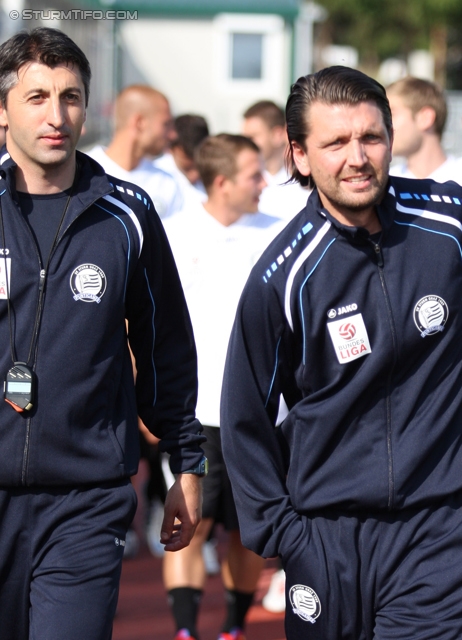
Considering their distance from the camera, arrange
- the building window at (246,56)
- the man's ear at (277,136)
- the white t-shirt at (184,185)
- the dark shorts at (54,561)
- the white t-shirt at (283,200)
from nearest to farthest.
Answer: the dark shorts at (54,561)
the white t-shirt at (283,200)
the white t-shirt at (184,185)
the man's ear at (277,136)
the building window at (246,56)

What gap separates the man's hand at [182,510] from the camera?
3965 millimetres

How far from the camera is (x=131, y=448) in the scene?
382 centimetres

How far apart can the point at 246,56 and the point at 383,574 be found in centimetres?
2330

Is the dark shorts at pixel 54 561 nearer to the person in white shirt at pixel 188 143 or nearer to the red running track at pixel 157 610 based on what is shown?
the red running track at pixel 157 610

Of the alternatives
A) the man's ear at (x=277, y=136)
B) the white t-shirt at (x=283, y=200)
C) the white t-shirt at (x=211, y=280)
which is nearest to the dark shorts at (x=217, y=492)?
the white t-shirt at (x=211, y=280)

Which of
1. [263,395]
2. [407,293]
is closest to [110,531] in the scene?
[263,395]

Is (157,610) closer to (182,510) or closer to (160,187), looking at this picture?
(160,187)

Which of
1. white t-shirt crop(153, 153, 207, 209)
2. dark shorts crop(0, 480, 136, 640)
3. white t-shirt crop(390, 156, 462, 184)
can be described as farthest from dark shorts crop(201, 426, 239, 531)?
dark shorts crop(0, 480, 136, 640)

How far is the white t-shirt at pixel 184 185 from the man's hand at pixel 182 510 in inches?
132

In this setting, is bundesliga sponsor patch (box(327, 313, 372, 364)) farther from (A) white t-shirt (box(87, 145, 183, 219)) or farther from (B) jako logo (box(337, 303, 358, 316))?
(A) white t-shirt (box(87, 145, 183, 219))

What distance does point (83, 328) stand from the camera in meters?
3.68

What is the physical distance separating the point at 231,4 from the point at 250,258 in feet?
70.1

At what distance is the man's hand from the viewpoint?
13.0ft

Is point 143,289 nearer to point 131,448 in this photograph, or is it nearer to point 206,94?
point 131,448
